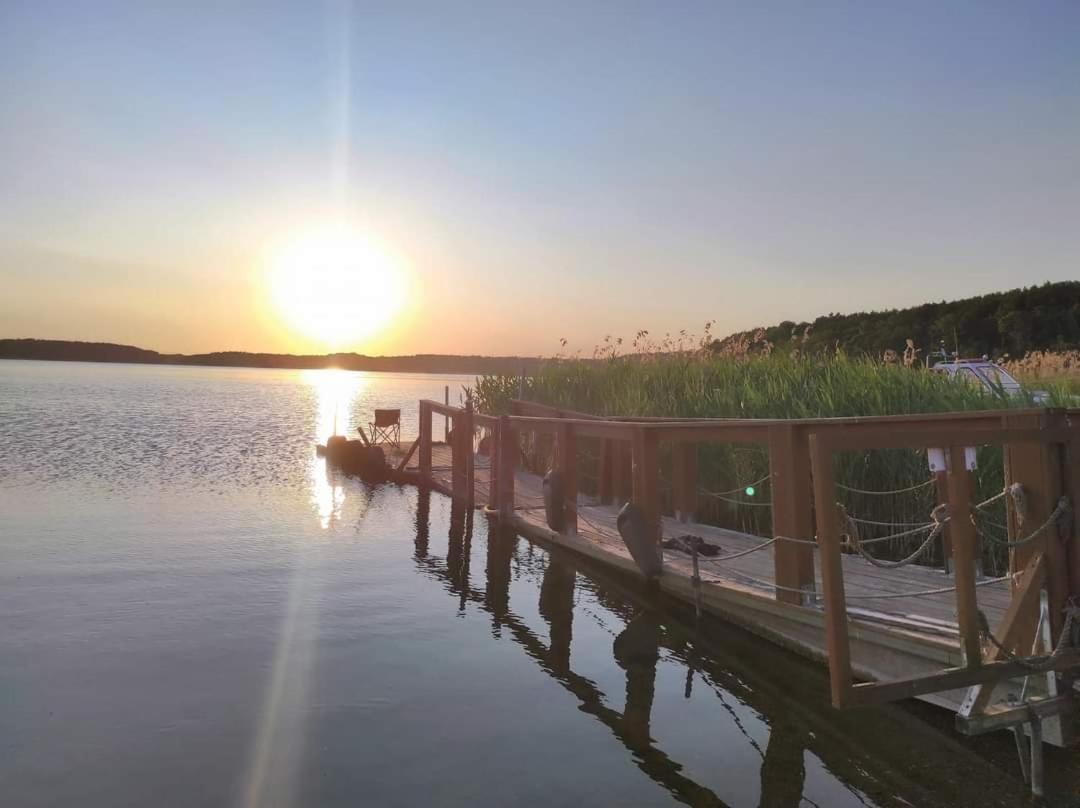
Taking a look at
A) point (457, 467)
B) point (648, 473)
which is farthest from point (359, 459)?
point (648, 473)

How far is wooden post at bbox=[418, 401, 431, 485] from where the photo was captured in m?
20.3

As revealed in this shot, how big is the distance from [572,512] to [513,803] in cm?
681

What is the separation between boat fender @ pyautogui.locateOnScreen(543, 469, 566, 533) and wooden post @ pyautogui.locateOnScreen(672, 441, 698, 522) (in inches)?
72.7

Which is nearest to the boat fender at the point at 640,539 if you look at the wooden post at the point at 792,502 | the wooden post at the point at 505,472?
the wooden post at the point at 792,502

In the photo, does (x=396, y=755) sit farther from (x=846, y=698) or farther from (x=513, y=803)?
(x=846, y=698)

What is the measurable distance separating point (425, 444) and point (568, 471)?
9.82m

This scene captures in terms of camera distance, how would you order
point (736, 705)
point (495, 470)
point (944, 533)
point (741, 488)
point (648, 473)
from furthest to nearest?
1. point (495, 470)
2. point (741, 488)
3. point (648, 473)
4. point (944, 533)
5. point (736, 705)

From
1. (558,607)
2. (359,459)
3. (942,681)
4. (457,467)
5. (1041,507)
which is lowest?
(558,607)

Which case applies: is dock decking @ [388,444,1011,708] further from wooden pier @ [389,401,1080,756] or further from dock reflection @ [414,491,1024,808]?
dock reflection @ [414,491,1024,808]

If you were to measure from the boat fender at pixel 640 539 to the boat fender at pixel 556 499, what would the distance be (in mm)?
2644

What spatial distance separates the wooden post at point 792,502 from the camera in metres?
7.03

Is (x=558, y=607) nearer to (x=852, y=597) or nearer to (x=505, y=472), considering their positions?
(x=852, y=597)

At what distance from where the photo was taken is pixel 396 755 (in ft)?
17.7

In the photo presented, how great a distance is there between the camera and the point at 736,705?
6.38 meters
